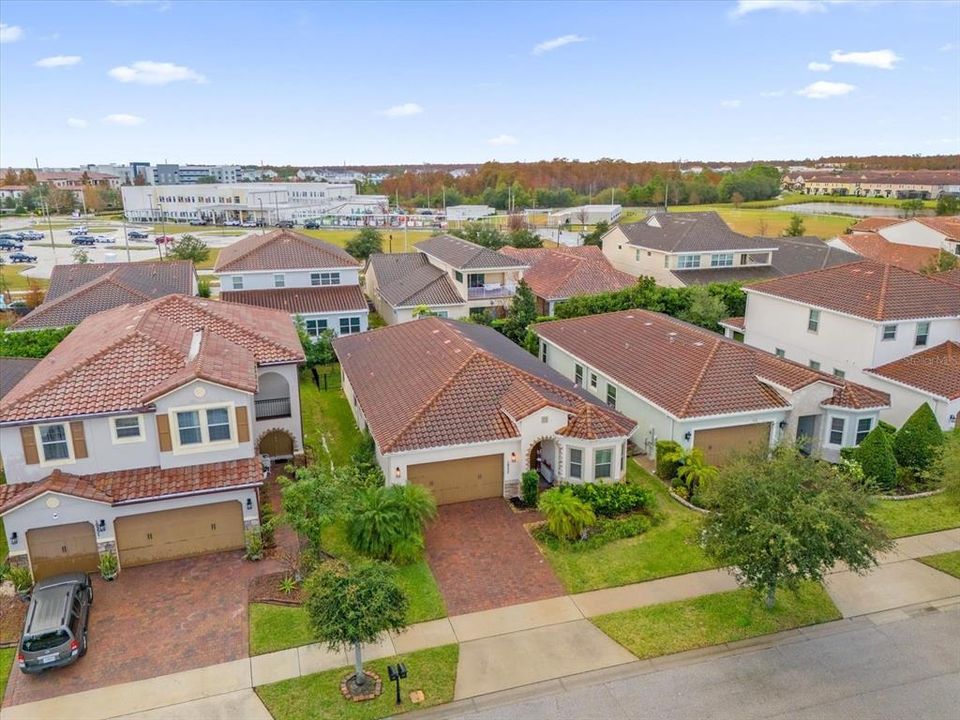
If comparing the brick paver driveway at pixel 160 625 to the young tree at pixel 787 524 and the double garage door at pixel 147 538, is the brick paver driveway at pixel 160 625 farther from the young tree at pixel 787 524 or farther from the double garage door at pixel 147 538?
the young tree at pixel 787 524

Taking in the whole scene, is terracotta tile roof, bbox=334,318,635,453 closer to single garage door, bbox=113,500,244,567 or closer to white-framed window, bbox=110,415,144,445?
single garage door, bbox=113,500,244,567

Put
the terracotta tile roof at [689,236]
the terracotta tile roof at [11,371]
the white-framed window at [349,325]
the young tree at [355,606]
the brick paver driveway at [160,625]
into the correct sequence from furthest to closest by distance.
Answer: the terracotta tile roof at [689,236], the white-framed window at [349,325], the terracotta tile roof at [11,371], the brick paver driveway at [160,625], the young tree at [355,606]

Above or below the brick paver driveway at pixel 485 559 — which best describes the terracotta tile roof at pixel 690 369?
above

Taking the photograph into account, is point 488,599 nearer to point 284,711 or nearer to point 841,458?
point 284,711

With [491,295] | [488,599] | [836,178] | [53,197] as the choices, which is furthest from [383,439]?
[53,197]

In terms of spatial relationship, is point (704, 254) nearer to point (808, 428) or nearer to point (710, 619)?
point (808, 428)

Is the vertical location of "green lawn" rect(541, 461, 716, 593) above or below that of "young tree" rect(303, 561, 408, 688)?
below

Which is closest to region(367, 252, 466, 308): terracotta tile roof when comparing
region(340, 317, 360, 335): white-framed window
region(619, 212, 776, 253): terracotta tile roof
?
region(340, 317, 360, 335): white-framed window

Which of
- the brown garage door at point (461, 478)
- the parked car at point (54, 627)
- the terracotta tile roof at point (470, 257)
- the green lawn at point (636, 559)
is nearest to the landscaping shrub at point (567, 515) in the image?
the green lawn at point (636, 559)
